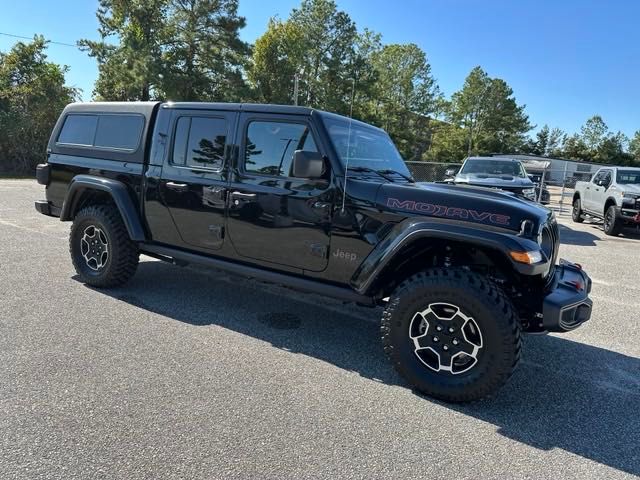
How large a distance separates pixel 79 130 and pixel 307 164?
329cm

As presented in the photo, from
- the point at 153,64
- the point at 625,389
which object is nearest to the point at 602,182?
the point at 625,389

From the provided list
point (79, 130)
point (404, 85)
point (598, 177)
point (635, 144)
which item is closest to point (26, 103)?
point (79, 130)

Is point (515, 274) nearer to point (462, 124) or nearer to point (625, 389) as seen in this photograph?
point (625, 389)

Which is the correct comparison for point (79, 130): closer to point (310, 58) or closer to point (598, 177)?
point (598, 177)

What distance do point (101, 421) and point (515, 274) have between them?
2.75 meters

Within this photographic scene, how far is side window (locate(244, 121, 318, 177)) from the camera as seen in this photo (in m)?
3.81

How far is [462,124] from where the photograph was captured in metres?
63.7

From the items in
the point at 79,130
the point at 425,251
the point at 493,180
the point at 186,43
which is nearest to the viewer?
the point at 425,251

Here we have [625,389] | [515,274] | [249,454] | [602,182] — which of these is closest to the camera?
[249,454]

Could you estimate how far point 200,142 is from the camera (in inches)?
173

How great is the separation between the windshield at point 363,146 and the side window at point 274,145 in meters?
0.21

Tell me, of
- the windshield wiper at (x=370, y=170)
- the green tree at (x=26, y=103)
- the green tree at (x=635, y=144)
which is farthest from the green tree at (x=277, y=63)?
the green tree at (x=635, y=144)

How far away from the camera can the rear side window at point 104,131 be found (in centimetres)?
482

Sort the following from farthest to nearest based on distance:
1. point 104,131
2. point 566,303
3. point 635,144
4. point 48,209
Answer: point 635,144 < point 48,209 < point 104,131 < point 566,303
